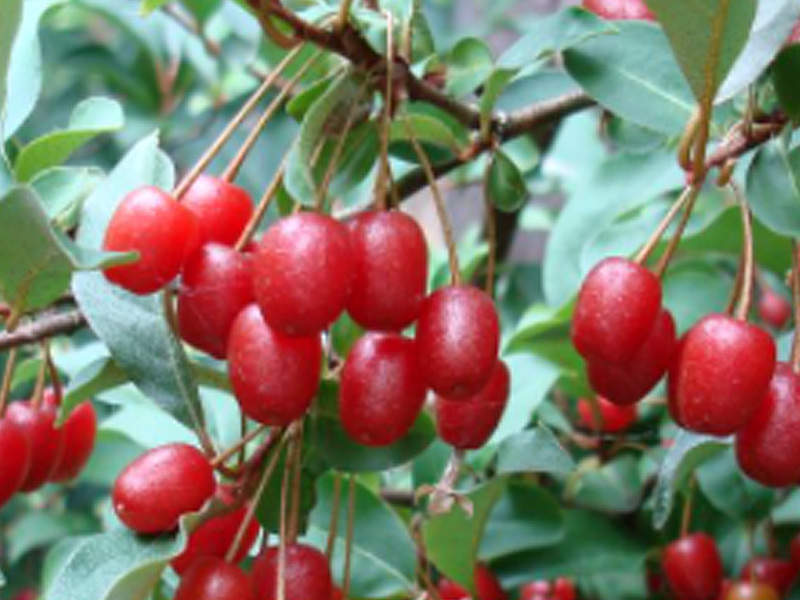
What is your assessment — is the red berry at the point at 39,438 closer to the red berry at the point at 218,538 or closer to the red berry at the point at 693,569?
the red berry at the point at 218,538

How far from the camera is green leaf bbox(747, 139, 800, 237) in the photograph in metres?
0.79

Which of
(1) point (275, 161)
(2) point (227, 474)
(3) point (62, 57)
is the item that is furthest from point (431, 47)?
(3) point (62, 57)

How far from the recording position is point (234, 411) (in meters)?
1.23

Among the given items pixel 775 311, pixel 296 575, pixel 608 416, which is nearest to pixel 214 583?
pixel 296 575

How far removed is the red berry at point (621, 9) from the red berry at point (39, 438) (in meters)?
0.44

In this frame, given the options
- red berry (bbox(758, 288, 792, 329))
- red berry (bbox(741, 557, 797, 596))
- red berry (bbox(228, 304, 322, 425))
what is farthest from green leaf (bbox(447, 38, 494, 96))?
red berry (bbox(758, 288, 792, 329))

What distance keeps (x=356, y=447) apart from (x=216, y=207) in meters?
0.17

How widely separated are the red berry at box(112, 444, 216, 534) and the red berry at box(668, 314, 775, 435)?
0.26m

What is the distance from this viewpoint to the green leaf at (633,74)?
0.85 metres

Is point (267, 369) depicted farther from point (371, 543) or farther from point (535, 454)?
point (371, 543)

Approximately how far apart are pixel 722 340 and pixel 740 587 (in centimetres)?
32

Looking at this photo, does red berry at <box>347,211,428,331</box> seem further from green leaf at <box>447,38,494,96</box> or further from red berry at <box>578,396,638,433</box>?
red berry at <box>578,396,638,433</box>

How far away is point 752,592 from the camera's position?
94cm

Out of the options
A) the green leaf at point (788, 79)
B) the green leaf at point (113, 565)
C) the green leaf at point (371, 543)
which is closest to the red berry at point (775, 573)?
the green leaf at point (371, 543)
